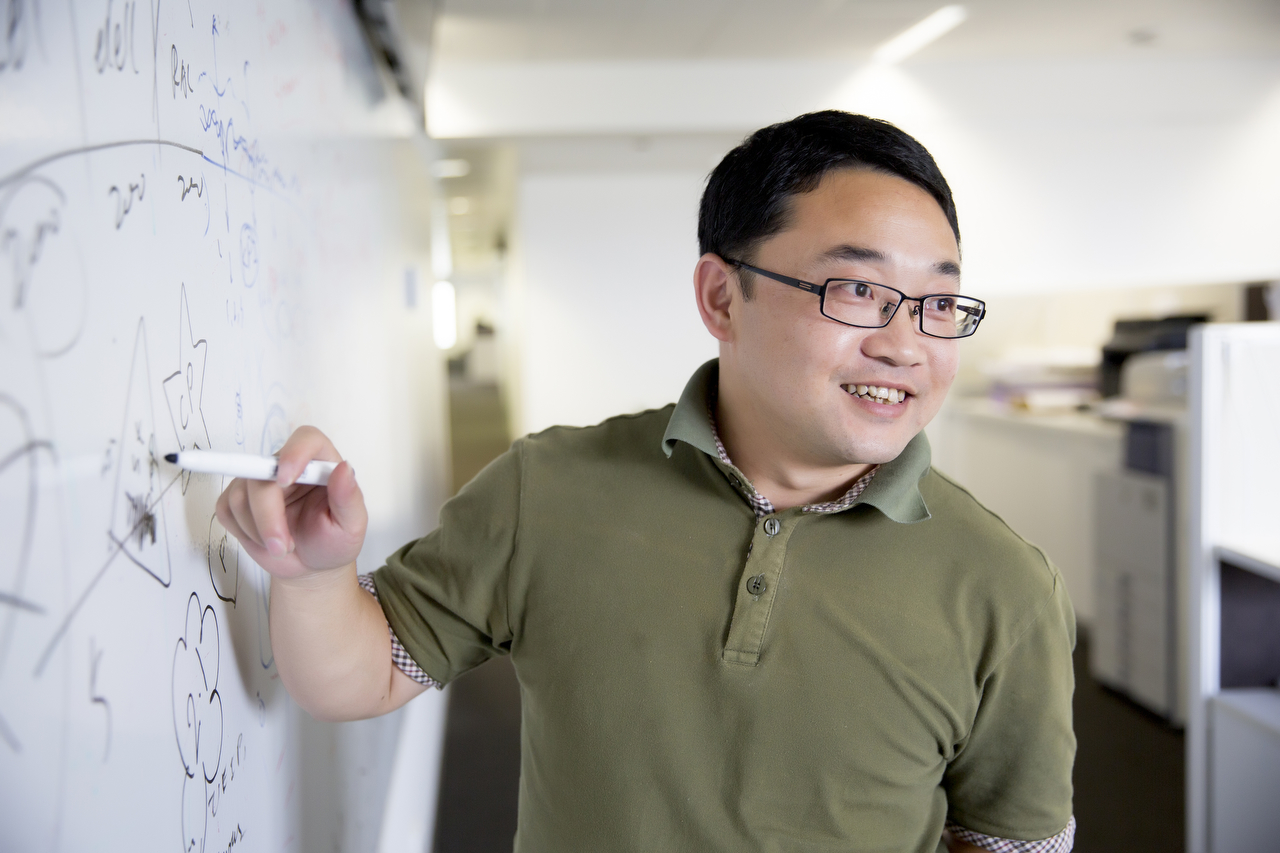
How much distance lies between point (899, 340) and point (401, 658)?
61cm

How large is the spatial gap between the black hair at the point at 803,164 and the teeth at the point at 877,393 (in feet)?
0.56

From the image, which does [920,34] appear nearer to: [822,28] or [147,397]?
[822,28]

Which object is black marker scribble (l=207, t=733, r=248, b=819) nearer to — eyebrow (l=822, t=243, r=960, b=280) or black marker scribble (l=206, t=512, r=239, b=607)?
black marker scribble (l=206, t=512, r=239, b=607)

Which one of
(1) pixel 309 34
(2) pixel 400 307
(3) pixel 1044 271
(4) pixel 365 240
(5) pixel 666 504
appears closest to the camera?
(5) pixel 666 504

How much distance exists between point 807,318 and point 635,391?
511 centimetres

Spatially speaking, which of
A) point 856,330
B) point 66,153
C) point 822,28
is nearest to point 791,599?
point 856,330

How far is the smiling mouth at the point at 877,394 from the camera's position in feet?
3.11

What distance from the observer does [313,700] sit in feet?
2.80

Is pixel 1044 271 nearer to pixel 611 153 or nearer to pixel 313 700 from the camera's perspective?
pixel 611 153

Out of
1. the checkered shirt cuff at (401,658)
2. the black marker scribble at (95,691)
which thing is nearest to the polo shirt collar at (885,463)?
the checkered shirt cuff at (401,658)

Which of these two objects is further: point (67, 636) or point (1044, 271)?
point (1044, 271)

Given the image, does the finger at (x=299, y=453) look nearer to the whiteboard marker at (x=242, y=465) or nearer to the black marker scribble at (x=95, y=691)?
the whiteboard marker at (x=242, y=465)

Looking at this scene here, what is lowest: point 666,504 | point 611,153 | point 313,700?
point 313,700

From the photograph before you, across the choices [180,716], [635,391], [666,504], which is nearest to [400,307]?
[666,504]
